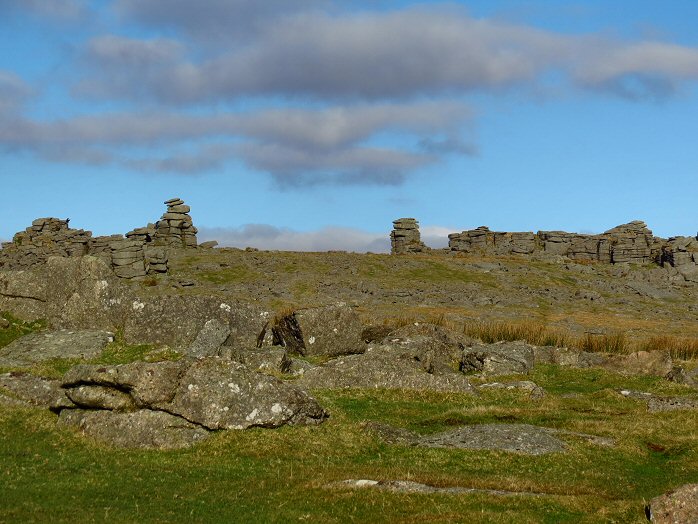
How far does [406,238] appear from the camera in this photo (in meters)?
126

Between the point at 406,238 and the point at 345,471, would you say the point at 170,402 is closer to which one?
the point at 345,471

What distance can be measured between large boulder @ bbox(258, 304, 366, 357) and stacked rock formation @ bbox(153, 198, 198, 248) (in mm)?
59005

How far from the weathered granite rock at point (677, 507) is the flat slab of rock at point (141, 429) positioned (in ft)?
46.8

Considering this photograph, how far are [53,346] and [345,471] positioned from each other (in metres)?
22.0

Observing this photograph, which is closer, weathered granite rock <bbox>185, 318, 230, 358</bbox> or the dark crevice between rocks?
weathered granite rock <bbox>185, 318, 230, 358</bbox>

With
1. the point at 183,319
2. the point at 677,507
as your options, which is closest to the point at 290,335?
the point at 183,319

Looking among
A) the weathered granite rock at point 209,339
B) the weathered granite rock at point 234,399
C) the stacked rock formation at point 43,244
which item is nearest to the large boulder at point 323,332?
the weathered granite rock at point 209,339

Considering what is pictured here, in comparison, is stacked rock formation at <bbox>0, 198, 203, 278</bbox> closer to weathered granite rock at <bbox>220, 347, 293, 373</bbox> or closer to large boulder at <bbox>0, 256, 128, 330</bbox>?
large boulder at <bbox>0, 256, 128, 330</bbox>

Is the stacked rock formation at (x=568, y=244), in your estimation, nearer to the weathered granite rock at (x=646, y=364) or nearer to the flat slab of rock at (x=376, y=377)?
the weathered granite rock at (x=646, y=364)

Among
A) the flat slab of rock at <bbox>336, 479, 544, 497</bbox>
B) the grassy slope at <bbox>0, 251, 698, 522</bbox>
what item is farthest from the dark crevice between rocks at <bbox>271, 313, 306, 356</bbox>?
the flat slab of rock at <bbox>336, 479, 544, 497</bbox>

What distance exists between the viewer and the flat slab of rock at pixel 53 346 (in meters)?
39.1

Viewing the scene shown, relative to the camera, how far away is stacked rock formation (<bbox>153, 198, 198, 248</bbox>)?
105312mm

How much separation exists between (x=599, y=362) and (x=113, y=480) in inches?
1399

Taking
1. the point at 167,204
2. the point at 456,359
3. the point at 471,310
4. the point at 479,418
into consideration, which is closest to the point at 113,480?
the point at 479,418
